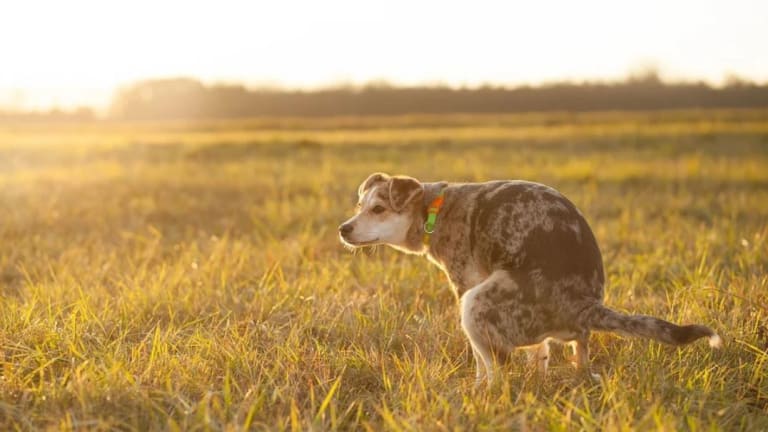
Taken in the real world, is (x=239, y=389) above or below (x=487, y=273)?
below

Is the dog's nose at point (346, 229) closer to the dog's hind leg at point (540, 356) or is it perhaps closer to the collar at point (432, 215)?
the collar at point (432, 215)

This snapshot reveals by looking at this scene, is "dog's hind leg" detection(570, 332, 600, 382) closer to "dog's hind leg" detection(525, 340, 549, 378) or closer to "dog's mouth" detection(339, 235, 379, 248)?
"dog's hind leg" detection(525, 340, 549, 378)

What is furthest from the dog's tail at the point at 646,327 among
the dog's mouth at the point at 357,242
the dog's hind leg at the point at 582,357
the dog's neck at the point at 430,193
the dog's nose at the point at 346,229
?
the dog's nose at the point at 346,229

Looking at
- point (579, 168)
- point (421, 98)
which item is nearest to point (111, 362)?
point (579, 168)

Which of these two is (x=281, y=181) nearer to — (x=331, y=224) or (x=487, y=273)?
(x=331, y=224)

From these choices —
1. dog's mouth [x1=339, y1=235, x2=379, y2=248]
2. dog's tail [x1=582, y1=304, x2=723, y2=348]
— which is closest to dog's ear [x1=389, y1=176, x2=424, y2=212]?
dog's mouth [x1=339, y1=235, x2=379, y2=248]

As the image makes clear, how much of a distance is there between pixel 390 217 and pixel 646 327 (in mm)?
1891

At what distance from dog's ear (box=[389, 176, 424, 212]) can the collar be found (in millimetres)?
145

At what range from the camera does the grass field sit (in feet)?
12.8

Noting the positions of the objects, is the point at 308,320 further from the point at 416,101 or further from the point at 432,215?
the point at 416,101

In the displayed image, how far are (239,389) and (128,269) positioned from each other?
391cm

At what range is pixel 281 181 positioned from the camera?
15.0 meters

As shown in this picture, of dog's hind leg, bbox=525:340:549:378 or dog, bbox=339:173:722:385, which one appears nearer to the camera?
dog, bbox=339:173:722:385

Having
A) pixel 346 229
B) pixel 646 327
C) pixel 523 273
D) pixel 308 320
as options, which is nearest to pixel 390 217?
pixel 346 229
